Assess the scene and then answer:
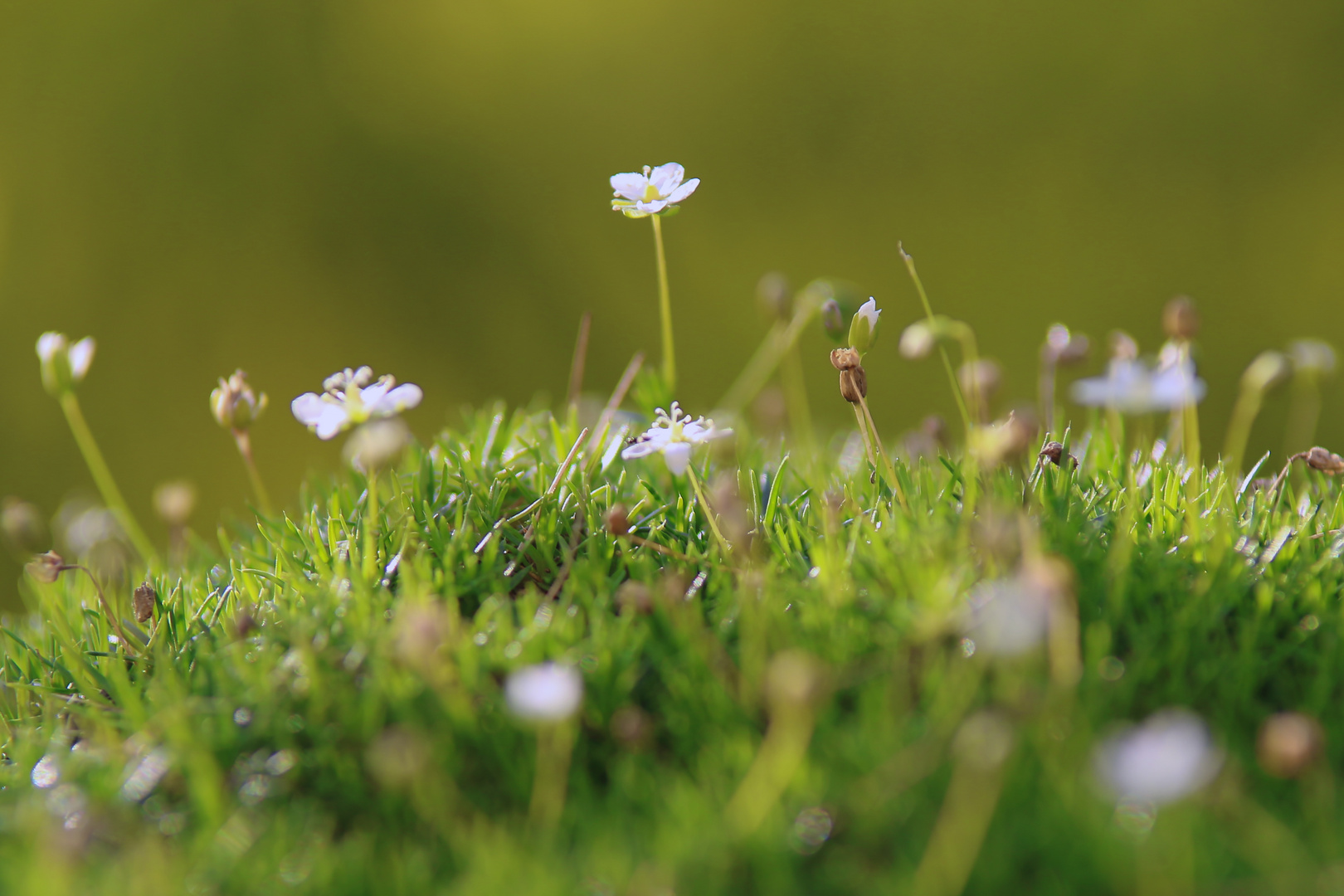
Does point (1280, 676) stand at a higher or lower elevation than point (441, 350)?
higher

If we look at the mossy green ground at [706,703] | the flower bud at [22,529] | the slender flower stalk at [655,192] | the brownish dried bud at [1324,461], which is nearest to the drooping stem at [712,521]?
the mossy green ground at [706,703]

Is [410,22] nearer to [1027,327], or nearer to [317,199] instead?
[317,199]

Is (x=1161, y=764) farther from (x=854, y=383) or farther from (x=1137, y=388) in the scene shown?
(x=1137, y=388)

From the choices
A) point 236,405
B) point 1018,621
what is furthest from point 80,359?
point 1018,621

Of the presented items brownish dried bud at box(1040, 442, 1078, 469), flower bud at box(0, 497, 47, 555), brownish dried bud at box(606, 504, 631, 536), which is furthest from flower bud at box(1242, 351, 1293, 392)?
flower bud at box(0, 497, 47, 555)

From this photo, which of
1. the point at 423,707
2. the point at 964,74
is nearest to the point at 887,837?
the point at 423,707

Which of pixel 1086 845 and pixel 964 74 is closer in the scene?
pixel 1086 845

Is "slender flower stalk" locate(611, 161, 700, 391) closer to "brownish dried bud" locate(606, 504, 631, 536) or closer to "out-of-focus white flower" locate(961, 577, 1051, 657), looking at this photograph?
"brownish dried bud" locate(606, 504, 631, 536)
